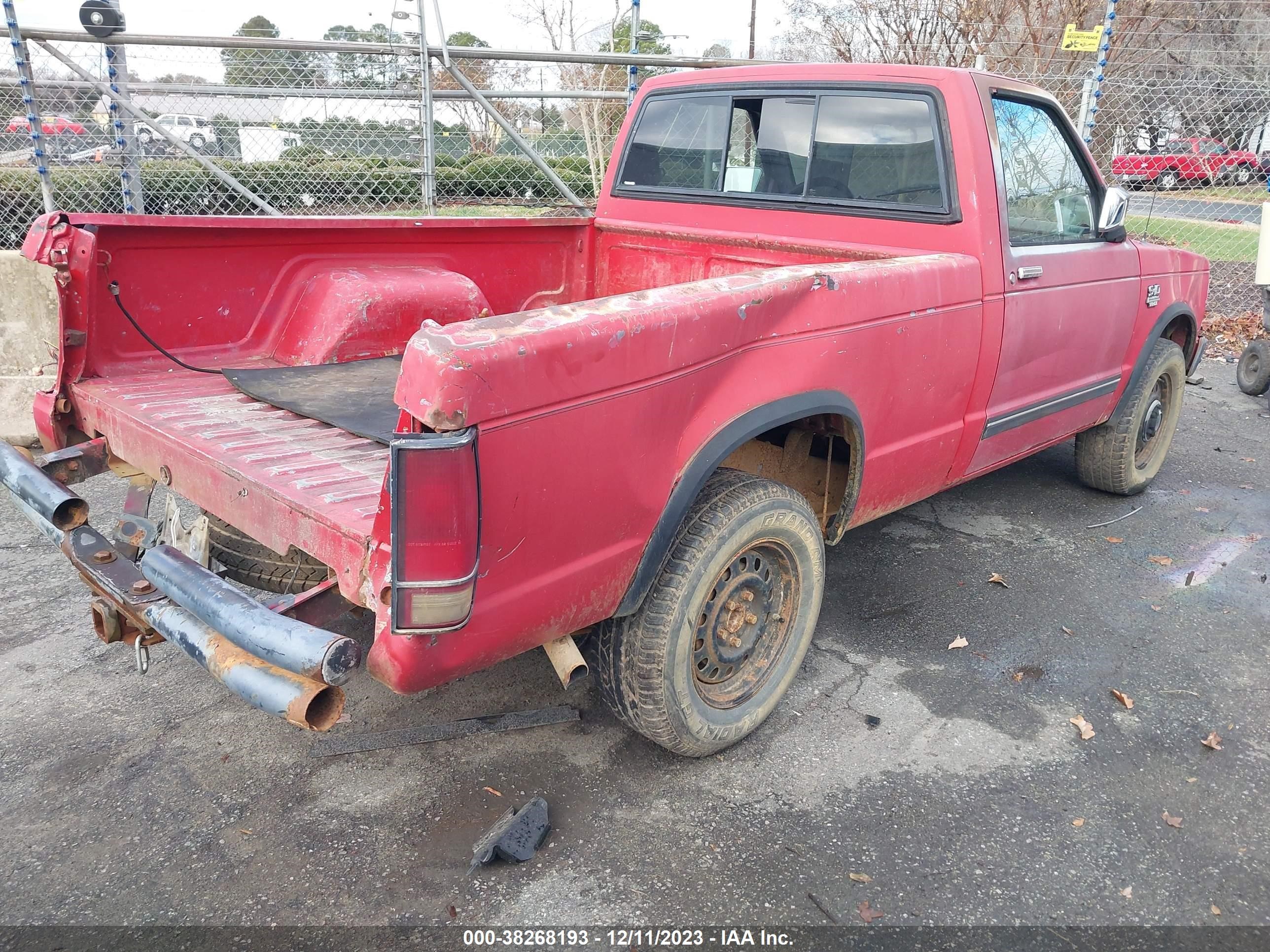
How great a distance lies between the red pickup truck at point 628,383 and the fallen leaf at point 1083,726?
951 millimetres

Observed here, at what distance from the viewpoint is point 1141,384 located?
478 centimetres

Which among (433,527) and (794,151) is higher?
(794,151)

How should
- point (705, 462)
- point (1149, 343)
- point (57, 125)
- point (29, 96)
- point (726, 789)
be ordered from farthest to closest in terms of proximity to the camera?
1. point (57, 125)
2. point (29, 96)
3. point (1149, 343)
4. point (726, 789)
5. point (705, 462)

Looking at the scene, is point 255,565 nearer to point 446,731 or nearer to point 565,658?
point 446,731

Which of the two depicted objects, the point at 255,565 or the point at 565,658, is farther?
the point at 255,565

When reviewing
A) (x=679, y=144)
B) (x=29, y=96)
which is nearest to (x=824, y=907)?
(x=679, y=144)

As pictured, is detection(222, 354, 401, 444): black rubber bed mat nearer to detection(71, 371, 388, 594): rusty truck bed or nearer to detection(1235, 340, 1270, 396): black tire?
detection(71, 371, 388, 594): rusty truck bed

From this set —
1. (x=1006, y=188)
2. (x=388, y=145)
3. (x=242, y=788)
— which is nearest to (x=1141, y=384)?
(x=1006, y=188)

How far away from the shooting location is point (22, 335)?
5.20m

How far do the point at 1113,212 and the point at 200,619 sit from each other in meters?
3.85

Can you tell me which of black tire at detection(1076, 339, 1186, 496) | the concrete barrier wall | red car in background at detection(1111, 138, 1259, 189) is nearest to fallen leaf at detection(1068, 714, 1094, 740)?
black tire at detection(1076, 339, 1186, 496)

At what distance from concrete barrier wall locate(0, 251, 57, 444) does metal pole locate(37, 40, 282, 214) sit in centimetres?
177

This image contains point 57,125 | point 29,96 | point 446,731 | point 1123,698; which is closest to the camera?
point 446,731

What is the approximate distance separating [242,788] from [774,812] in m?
1.55
